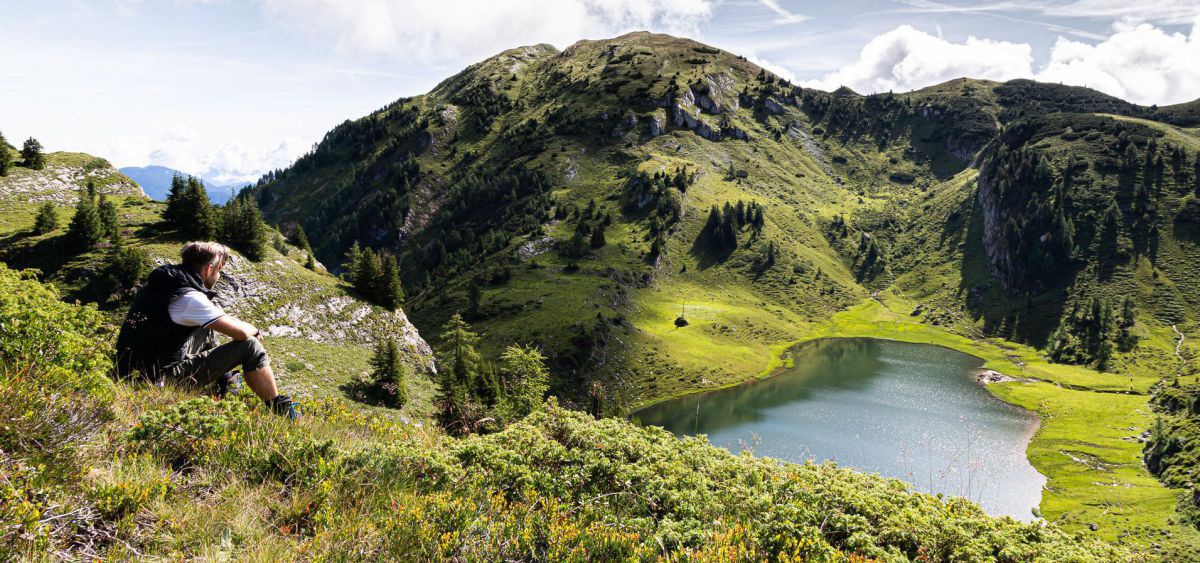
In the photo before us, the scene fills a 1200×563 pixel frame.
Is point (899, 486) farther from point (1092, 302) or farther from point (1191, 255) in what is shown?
point (1191, 255)

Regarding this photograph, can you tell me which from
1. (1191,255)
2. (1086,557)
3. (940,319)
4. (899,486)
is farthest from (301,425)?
(1191,255)

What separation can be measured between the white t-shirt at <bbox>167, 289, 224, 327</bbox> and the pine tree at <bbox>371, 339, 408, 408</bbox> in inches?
1547

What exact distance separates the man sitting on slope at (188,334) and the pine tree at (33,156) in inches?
2573

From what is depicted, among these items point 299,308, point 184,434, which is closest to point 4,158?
point 299,308

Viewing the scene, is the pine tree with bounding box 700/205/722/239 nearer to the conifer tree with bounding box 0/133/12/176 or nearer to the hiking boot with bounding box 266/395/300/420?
the conifer tree with bounding box 0/133/12/176

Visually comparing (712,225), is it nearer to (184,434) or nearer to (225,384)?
(225,384)

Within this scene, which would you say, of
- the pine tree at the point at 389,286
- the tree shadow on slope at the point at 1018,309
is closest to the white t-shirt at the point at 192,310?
the pine tree at the point at 389,286

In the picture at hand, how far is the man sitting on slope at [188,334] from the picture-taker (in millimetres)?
9250

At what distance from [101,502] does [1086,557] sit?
18560 mm

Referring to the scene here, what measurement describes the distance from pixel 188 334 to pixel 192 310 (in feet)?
2.29

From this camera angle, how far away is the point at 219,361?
9.79 m

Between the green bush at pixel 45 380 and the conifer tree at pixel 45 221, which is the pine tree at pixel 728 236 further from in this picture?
the green bush at pixel 45 380

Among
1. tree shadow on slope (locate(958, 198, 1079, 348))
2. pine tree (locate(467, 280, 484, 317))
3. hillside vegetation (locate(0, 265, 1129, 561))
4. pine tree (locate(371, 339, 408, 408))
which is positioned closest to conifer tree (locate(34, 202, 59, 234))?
pine tree (locate(371, 339, 408, 408))

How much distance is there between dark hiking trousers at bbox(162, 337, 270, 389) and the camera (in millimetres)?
9547
